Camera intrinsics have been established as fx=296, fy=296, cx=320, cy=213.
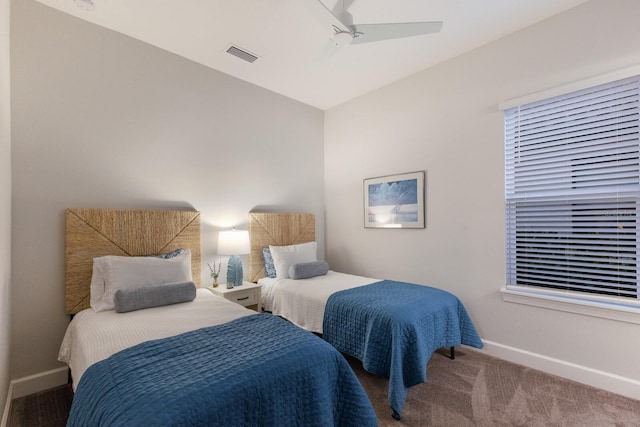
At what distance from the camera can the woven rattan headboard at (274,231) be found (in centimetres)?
360

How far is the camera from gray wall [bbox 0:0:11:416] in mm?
1757

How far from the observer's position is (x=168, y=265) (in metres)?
2.43

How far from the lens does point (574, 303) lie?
234cm

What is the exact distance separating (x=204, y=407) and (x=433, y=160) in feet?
10.0

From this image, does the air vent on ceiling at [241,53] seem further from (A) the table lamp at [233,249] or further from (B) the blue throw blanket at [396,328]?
(B) the blue throw blanket at [396,328]

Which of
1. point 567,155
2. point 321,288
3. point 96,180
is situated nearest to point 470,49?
point 567,155

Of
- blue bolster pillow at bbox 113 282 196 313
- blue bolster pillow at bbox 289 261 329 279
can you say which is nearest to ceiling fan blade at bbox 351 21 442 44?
blue bolster pillow at bbox 289 261 329 279

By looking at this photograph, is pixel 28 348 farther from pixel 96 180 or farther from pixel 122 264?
pixel 96 180

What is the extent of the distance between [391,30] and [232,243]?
94.4 inches

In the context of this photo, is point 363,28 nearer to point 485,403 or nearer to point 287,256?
point 287,256

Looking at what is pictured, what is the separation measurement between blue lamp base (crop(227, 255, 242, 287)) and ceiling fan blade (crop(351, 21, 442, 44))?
2.36 meters

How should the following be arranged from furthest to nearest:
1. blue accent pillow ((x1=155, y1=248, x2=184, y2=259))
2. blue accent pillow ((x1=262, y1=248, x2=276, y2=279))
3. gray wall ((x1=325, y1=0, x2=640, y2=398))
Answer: blue accent pillow ((x1=262, y1=248, x2=276, y2=279)), blue accent pillow ((x1=155, y1=248, x2=184, y2=259)), gray wall ((x1=325, y1=0, x2=640, y2=398))

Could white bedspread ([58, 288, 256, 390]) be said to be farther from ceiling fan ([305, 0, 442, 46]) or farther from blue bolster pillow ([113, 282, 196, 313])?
ceiling fan ([305, 0, 442, 46])

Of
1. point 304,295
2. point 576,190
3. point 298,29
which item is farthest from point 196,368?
point 576,190
